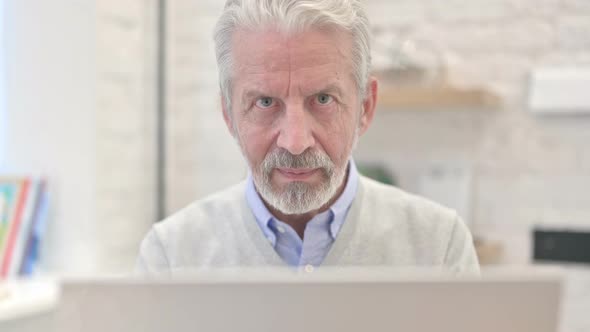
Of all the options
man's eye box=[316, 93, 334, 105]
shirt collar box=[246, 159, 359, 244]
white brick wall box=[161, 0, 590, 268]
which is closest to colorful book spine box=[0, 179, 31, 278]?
white brick wall box=[161, 0, 590, 268]

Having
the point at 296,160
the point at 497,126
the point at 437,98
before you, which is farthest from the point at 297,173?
the point at 497,126

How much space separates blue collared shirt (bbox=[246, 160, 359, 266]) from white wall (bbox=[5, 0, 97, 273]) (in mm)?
816

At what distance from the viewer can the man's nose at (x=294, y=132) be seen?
0.64 metres

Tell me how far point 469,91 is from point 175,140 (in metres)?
0.59

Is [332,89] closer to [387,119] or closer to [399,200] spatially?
[399,200]

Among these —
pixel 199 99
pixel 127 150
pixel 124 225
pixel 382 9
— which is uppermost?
pixel 382 9

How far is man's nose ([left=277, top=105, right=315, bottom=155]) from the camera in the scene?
0.64 metres

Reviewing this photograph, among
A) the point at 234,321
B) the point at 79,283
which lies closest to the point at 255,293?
the point at 234,321

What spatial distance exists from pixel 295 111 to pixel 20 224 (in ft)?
3.29

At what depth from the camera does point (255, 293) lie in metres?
0.48

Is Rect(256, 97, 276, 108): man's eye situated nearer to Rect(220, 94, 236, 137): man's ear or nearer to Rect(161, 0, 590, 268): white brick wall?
Rect(220, 94, 236, 137): man's ear

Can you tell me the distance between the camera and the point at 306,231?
2.30ft

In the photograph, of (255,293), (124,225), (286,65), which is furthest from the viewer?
(124,225)

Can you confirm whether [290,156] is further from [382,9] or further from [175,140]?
[382,9]
